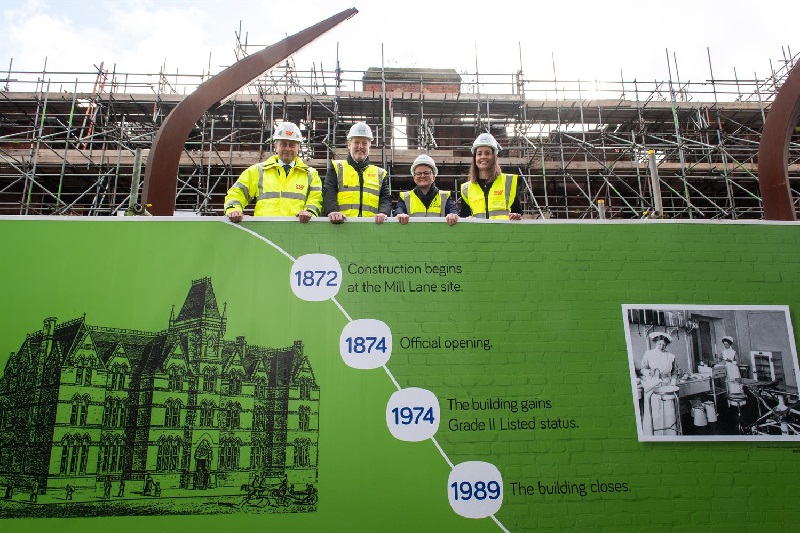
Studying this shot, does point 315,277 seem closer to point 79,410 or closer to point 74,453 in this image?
point 79,410

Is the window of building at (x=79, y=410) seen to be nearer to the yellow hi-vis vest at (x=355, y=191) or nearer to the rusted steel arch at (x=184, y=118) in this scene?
the rusted steel arch at (x=184, y=118)

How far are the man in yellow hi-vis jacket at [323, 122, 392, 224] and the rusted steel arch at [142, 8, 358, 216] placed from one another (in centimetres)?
172

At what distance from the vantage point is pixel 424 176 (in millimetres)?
5805

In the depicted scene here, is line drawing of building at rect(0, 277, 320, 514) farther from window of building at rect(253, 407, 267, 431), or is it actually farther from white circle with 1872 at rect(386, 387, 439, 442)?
white circle with 1872 at rect(386, 387, 439, 442)

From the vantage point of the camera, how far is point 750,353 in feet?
15.5

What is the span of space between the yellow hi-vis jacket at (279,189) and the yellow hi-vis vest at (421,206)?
1006mm

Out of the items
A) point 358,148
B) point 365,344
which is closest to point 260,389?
point 365,344

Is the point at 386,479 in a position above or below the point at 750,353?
below

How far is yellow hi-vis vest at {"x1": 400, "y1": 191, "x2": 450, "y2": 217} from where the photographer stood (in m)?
5.80

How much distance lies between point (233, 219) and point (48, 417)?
224 cm

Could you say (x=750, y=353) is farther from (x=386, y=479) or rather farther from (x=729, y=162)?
(x=729, y=162)

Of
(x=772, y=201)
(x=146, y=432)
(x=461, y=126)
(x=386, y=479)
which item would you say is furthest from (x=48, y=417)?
(x=461, y=126)

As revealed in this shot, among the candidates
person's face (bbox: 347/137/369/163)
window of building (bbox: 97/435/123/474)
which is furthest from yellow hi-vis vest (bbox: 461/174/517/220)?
window of building (bbox: 97/435/123/474)

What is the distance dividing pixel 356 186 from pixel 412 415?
2515 mm
